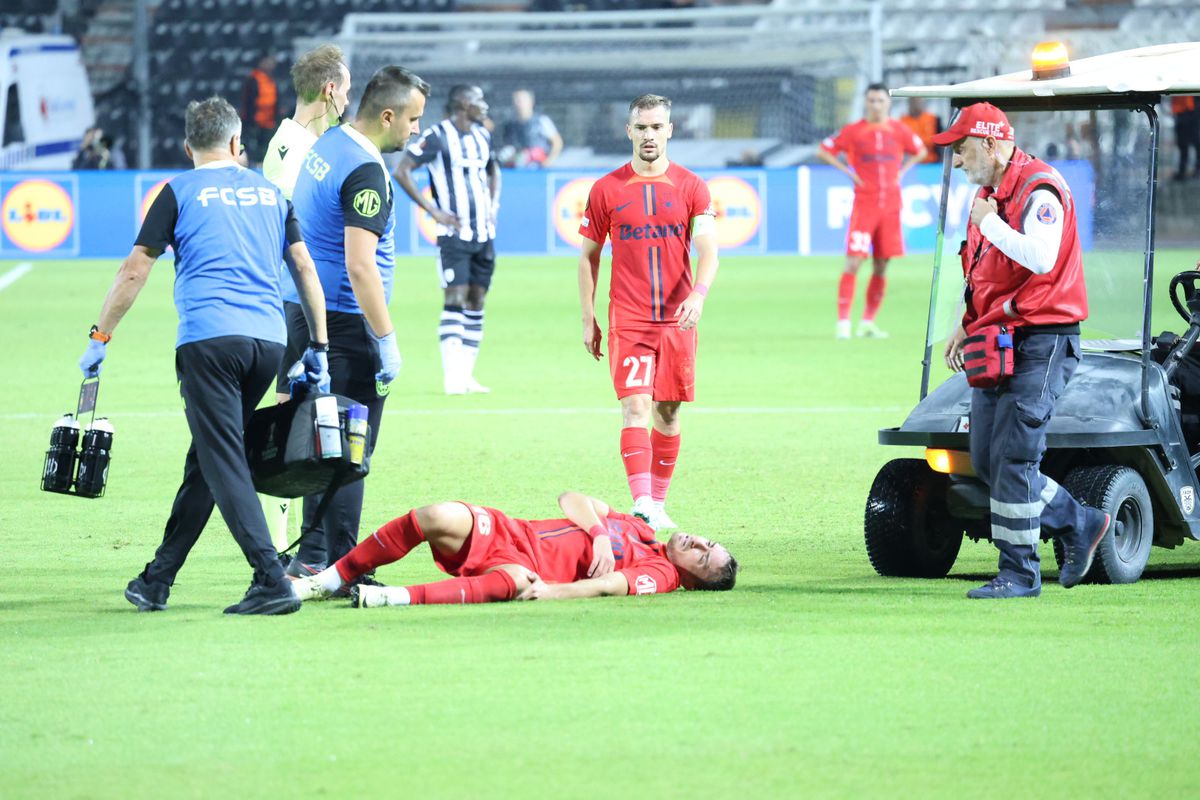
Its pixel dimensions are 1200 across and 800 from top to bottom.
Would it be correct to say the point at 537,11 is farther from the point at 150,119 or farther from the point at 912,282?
the point at 912,282

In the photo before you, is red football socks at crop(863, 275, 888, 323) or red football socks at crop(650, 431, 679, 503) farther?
red football socks at crop(863, 275, 888, 323)

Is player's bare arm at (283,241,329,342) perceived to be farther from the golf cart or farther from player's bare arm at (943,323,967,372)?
player's bare arm at (943,323,967,372)

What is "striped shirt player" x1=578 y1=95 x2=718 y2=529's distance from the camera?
922 centimetres

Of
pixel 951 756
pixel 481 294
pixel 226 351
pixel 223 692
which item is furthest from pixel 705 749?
pixel 481 294

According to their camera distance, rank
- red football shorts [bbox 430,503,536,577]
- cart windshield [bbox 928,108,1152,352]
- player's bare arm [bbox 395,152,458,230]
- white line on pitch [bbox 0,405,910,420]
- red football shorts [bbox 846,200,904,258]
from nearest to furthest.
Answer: red football shorts [bbox 430,503,536,577], cart windshield [bbox 928,108,1152,352], white line on pitch [bbox 0,405,910,420], player's bare arm [bbox 395,152,458,230], red football shorts [bbox 846,200,904,258]

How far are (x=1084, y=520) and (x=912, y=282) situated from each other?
18.8 meters

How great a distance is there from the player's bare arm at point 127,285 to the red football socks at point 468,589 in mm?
1429

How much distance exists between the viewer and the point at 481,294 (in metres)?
15.0

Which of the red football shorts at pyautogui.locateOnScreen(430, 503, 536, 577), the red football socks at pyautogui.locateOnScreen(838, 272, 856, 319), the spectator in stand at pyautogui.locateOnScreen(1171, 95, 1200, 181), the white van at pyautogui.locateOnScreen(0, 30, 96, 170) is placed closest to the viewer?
the red football shorts at pyautogui.locateOnScreen(430, 503, 536, 577)

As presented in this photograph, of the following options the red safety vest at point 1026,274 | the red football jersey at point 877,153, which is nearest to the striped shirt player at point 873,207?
the red football jersey at point 877,153

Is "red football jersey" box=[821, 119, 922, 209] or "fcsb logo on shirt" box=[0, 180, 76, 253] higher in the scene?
"red football jersey" box=[821, 119, 922, 209]

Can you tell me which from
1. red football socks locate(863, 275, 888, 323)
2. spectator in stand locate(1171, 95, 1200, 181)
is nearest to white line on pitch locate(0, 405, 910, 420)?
red football socks locate(863, 275, 888, 323)

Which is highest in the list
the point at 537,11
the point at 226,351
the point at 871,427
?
the point at 537,11

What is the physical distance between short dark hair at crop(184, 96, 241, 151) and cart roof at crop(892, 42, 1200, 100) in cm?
261
